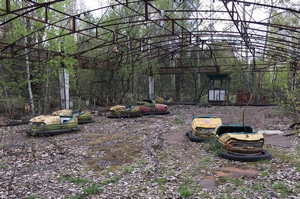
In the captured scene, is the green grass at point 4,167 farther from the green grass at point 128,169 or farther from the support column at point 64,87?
the support column at point 64,87

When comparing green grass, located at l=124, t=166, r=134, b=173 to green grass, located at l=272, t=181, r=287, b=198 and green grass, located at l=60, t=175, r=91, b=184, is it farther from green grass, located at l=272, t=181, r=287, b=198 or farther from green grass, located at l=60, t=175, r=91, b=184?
green grass, located at l=272, t=181, r=287, b=198

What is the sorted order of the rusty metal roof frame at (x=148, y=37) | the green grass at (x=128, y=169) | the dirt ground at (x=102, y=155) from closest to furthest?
the dirt ground at (x=102, y=155)
the green grass at (x=128, y=169)
the rusty metal roof frame at (x=148, y=37)

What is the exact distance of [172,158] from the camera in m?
4.97

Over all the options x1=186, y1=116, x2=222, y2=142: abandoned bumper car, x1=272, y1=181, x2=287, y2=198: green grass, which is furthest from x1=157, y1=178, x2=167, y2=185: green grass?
x1=186, y1=116, x2=222, y2=142: abandoned bumper car

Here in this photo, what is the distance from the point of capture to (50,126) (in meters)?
7.37

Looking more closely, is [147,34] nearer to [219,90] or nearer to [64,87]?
[219,90]

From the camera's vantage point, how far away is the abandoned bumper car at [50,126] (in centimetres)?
711

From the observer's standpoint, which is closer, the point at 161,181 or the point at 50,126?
the point at 161,181

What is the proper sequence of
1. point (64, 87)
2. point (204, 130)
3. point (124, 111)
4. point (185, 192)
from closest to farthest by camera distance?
point (185, 192) → point (204, 130) → point (124, 111) → point (64, 87)

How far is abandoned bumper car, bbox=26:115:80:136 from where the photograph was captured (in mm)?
7105

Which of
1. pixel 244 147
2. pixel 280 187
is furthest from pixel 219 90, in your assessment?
pixel 280 187

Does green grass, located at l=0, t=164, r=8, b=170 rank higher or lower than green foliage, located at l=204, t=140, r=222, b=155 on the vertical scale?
lower

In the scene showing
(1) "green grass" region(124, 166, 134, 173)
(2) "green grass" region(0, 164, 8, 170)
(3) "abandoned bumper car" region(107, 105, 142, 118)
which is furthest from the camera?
(3) "abandoned bumper car" region(107, 105, 142, 118)

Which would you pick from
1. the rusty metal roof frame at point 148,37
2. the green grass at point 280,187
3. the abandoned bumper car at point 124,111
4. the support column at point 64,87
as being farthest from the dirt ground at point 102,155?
the support column at point 64,87
